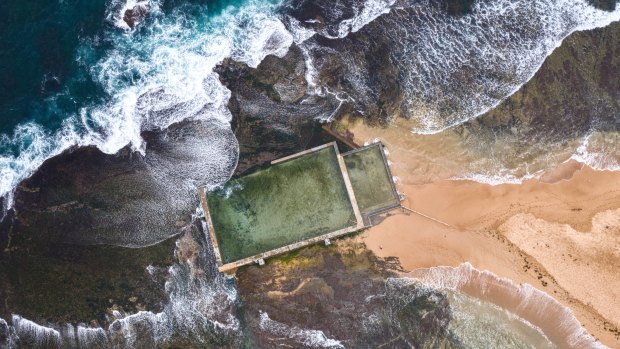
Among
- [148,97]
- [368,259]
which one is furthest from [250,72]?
[368,259]

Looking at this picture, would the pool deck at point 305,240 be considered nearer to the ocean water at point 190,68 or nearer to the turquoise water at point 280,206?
the turquoise water at point 280,206

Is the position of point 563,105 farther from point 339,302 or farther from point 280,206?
point 280,206

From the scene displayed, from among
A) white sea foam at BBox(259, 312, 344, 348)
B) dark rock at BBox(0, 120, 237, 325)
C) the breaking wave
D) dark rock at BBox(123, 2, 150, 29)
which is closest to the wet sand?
the breaking wave

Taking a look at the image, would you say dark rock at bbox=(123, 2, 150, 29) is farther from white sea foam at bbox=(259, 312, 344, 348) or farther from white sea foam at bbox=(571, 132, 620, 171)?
white sea foam at bbox=(571, 132, 620, 171)

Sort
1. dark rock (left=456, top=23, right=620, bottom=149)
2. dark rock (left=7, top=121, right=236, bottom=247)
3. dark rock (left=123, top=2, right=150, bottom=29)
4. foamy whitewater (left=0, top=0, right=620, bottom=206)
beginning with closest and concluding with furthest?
dark rock (left=456, top=23, right=620, bottom=149), dark rock (left=7, top=121, right=236, bottom=247), foamy whitewater (left=0, top=0, right=620, bottom=206), dark rock (left=123, top=2, right=150, bottom=29)

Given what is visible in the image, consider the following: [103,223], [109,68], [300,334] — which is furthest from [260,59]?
[300,334]

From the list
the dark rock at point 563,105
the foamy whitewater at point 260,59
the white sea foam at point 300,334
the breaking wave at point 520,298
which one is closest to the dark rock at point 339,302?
the white sea foam at point 300,334

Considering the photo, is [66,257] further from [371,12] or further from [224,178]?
[371,12]
